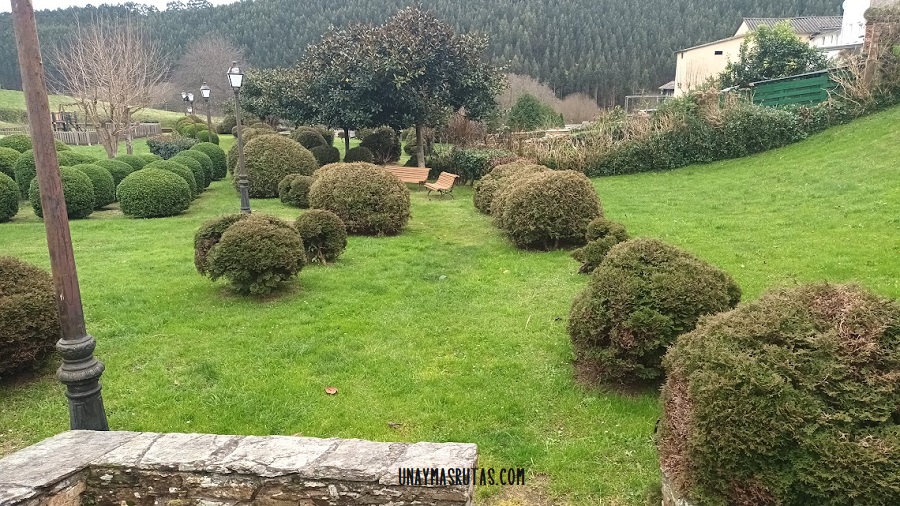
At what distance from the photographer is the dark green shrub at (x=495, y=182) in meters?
12.8

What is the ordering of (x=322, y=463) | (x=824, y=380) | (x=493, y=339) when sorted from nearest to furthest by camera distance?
(x=824, y=380) → (x=322, y=463) → (x=493, y=339)

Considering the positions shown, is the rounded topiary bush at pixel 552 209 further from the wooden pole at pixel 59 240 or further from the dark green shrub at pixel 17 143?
the dark green shrub at pixel 17 143

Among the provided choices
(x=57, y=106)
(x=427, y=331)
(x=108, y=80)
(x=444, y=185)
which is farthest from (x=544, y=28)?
(x=427, y=331)

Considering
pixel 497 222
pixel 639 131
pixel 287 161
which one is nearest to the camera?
pixel 497 222

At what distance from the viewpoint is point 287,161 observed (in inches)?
671

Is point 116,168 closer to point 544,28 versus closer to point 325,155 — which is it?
point 325,155

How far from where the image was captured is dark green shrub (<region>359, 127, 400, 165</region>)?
23672 mm

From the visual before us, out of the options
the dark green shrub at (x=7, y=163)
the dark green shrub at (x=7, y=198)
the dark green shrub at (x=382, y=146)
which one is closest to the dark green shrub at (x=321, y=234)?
the dark green shrub at (x=7, y=198)

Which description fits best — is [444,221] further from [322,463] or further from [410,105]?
[322,463]

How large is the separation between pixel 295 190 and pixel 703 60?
37.8 meters

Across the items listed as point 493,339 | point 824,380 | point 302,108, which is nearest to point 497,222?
point 493,339

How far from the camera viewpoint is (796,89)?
61.3ft

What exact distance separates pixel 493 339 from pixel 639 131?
14560 mm

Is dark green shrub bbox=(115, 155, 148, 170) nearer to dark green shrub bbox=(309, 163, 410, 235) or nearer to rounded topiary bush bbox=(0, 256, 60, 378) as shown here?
dark green shrub bbox=(309, 163, 410, 235)
